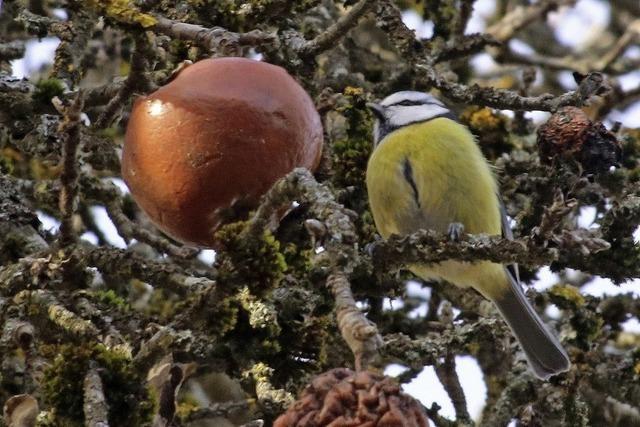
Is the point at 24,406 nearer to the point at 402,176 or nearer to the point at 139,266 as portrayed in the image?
the point at 139,266

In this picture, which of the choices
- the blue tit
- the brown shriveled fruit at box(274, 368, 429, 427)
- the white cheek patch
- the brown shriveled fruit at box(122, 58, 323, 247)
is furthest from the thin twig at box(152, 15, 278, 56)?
A: the white cheek patch

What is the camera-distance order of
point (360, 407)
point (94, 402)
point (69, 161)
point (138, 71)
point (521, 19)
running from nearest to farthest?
point (360, 407) → point (94, 402) → point (69, 161) → point (138, 71) → point (521, 19)

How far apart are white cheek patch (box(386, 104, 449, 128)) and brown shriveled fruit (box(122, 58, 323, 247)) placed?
1.77m

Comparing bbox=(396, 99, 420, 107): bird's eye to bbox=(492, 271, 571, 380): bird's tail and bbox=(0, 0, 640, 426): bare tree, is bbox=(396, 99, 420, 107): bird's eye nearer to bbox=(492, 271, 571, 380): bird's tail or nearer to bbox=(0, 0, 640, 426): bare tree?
bbox=(0, 0, 640, 426): bare tree

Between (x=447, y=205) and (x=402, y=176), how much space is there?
19 centimetres

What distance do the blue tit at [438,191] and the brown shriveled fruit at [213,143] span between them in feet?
4.96

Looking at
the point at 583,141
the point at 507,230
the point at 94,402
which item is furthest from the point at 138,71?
the point at 507,230

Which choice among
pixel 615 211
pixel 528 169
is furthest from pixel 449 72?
pixel 615 211

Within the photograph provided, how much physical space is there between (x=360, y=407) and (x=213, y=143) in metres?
0.73

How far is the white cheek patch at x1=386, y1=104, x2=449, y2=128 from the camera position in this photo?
394cm

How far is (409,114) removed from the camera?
3988 millimetres

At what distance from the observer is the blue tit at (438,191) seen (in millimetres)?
3748

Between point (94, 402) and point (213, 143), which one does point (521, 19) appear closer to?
point (213, 143)

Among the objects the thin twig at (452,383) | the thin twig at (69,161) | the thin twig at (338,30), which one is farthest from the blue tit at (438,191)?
the thin twig at (69,161)
